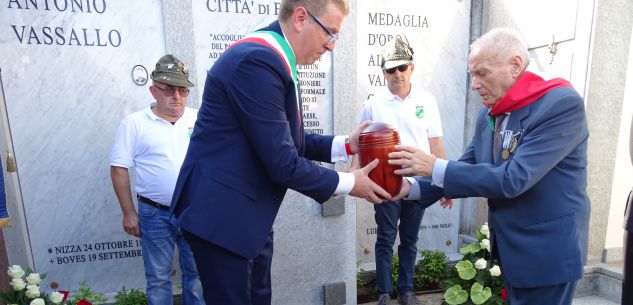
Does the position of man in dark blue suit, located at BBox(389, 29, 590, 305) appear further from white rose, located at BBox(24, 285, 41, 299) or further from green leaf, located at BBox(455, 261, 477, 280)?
white rose, located at BBox(24, 285, 41, 299)

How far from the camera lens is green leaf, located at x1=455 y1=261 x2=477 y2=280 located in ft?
11.2

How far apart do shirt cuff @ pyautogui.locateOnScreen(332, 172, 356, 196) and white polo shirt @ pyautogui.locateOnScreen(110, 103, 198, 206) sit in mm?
1838

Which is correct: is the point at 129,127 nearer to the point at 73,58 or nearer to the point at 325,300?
the point at 73,58

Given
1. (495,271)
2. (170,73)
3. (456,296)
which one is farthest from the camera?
(456,296)

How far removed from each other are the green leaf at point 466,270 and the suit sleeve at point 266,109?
235cm

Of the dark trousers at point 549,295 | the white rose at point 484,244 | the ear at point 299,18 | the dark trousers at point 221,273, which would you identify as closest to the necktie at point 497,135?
the dark trousers at point 549,295

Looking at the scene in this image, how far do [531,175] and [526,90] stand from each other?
1.38 feet

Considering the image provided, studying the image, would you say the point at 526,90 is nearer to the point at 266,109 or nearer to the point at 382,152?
the point at 382,152

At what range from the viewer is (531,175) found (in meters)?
1.67

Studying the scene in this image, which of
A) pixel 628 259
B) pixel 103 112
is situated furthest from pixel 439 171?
pixel 103 112

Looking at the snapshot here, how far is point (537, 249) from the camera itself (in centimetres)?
180

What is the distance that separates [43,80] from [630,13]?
5.45 meters

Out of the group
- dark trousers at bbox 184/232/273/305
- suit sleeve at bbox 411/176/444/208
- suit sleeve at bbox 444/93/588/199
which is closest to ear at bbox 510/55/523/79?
suit sleeve at bbox 444/93/588/199

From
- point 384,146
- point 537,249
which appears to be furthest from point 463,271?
point 384,146
